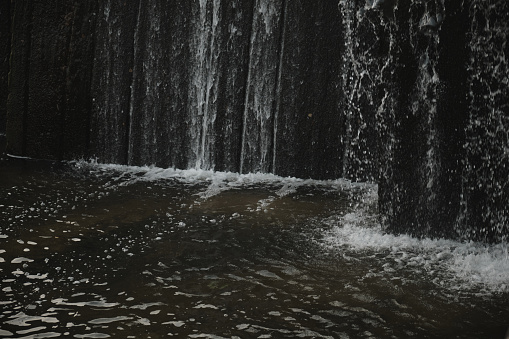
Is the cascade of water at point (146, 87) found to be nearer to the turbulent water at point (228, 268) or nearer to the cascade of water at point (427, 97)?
the turbulent water at point (228, 268)

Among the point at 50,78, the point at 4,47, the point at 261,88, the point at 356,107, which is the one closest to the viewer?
the point at 356,107

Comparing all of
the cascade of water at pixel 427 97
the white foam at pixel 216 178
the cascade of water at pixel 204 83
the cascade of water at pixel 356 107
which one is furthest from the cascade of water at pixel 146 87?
the cascade of water at pixel 427 97

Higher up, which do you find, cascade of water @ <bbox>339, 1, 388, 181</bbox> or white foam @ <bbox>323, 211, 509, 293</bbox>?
cascade of water @ <bbox>339, 1, 388, 181</bbox>

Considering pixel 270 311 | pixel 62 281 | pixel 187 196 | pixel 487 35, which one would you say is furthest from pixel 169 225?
pixel 487 35

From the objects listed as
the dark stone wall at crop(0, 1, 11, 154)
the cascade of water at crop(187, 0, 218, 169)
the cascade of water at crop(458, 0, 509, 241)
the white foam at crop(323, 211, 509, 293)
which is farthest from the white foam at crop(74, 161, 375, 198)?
the dark stone wall at crop(0, 1, 11, 154)

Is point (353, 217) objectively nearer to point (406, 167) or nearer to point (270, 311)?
point (406, 167)

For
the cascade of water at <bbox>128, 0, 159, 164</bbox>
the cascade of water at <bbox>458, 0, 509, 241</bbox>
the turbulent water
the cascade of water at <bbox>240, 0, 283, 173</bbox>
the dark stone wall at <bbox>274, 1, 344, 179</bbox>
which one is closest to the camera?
the turbulent water

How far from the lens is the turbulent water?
358 centimetres

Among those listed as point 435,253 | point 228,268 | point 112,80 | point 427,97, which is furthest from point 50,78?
point 435,253

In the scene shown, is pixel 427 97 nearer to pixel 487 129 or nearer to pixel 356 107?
pixel 487 129

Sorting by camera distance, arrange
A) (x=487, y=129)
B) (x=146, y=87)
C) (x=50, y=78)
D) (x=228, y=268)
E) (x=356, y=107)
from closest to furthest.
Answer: (x=228, y=268), (x=487, y=129), (x=356, y=107), (x=146, y=87), (x=50, y=78)

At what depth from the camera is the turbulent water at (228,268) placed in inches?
141

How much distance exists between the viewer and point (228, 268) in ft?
14.3

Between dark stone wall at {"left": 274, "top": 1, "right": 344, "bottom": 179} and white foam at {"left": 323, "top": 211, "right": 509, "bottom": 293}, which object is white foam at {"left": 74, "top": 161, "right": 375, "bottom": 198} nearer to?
dark stone wall at {"left": 274, "top": 1, "right": 344, "bottom": 179}
